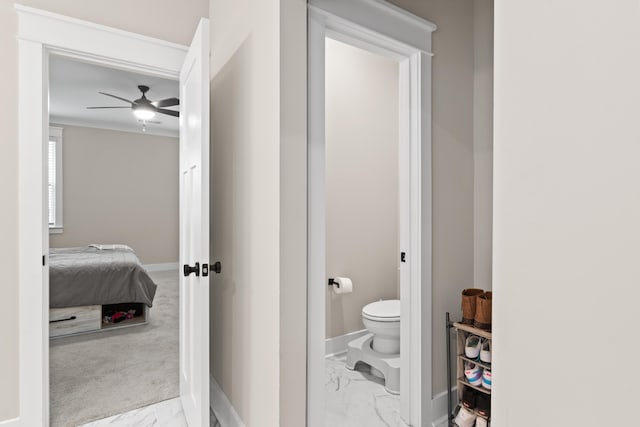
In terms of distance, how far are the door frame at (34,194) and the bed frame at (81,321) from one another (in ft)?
6.00

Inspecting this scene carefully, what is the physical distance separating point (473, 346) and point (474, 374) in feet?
0.46

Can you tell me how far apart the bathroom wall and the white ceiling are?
2010 mm

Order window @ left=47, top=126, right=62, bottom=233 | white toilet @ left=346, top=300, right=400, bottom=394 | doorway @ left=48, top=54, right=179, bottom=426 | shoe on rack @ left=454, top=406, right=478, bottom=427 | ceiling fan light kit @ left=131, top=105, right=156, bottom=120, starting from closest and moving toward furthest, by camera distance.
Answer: shoe on rack @ left=454, top=406, right=478, bottom=427 < white toilet @ left=346, top=300, right=400, bottom=394 < doorway @ left=48, top=54, right=179, bottom=426 < ceiling fan light kit @ left=131, top=105, right=156, bottom=120 < window @ left=47, top=126, right=62, bottom=233

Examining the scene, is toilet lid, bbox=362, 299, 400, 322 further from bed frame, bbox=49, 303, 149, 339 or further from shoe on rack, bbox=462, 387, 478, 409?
bed frame, bbox=49, 303, 149, 339

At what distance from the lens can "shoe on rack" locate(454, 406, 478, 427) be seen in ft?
5.91

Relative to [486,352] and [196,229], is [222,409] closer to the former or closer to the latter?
[196,229]

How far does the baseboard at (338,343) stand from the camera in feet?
9.16

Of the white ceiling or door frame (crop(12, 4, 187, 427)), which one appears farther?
the white ceiling

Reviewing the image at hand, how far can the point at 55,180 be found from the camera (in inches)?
224

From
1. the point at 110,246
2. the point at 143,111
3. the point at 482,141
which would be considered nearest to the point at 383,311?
the point at 482,141
